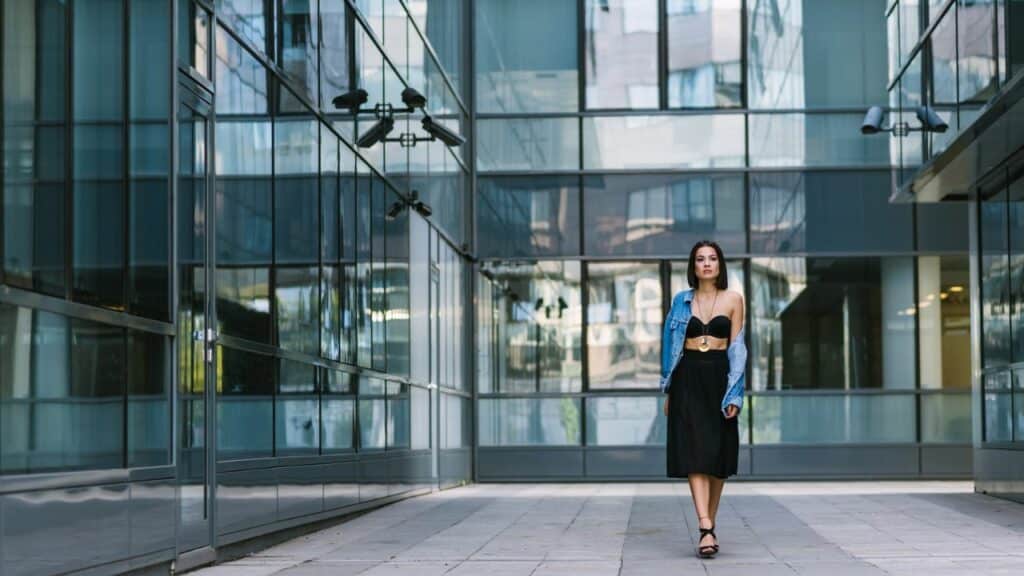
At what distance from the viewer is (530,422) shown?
19641 mm

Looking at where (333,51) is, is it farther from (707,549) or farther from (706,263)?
(707,549)

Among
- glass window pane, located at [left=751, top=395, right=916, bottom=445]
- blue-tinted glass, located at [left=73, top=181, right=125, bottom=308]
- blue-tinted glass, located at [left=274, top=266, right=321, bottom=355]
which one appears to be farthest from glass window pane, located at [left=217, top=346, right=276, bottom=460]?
glass window pane, located at [left=751, top=395, right=916, bottom=445]

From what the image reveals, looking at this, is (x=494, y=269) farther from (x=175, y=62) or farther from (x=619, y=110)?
(x=175, y=62)

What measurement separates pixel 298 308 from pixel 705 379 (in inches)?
129

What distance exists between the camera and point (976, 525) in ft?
34.9

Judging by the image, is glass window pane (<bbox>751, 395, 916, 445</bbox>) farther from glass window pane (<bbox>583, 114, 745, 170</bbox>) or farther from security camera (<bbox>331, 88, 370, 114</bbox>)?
security camera (<bbox>331, 88, 370, 114</bbox>)

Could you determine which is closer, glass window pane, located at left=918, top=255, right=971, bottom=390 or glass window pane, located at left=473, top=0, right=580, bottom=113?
glass window pane, located at left=918, top=255, right=971, bottom=390

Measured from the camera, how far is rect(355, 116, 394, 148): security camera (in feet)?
42.4

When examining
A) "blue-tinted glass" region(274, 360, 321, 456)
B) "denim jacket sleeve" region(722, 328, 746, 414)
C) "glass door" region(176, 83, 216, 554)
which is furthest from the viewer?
"blue-tinted glass" region(274, 360, 321, 456)

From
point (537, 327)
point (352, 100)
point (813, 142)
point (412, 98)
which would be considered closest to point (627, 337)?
point (537, 327)

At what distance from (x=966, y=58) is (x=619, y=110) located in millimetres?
6954

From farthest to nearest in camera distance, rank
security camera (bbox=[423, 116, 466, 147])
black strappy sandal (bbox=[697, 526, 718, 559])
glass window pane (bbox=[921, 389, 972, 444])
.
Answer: glass window pane (bbox=[921, 389, 972, 444]), security camera (bbox=[423, 116, 466, 147]), black strappy sandal (bbox=[697, 526, 718, 559])

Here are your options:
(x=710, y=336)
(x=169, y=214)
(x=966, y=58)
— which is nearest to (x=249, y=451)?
→ (x=169, y=214)

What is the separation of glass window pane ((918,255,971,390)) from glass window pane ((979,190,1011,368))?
431 centimetres
